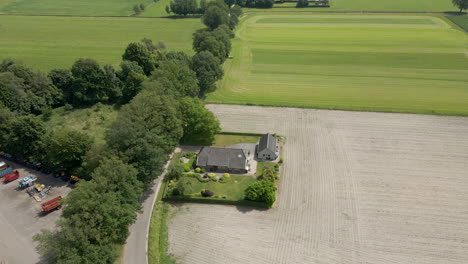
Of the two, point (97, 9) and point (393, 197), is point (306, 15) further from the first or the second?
point (393, 197)

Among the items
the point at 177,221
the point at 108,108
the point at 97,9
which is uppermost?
the point at 97,9

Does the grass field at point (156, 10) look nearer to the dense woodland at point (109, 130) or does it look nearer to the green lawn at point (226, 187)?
the dense woodland at point (109, 130)

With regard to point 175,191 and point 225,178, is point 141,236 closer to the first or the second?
point 175,191

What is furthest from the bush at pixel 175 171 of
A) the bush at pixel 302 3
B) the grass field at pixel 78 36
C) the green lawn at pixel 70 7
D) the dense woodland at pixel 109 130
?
the bush at pixel 302 3

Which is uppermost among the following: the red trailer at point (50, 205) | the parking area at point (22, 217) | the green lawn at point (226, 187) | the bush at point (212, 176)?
the bush at point (212, 176)

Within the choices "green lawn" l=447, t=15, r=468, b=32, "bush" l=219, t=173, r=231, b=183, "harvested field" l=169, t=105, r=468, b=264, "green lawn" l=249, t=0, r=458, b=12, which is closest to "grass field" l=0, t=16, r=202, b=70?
"green lawn" l=249, t=0, r=458, b=12

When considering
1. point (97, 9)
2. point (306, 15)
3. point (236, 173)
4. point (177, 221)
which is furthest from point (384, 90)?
point (97, 9)
